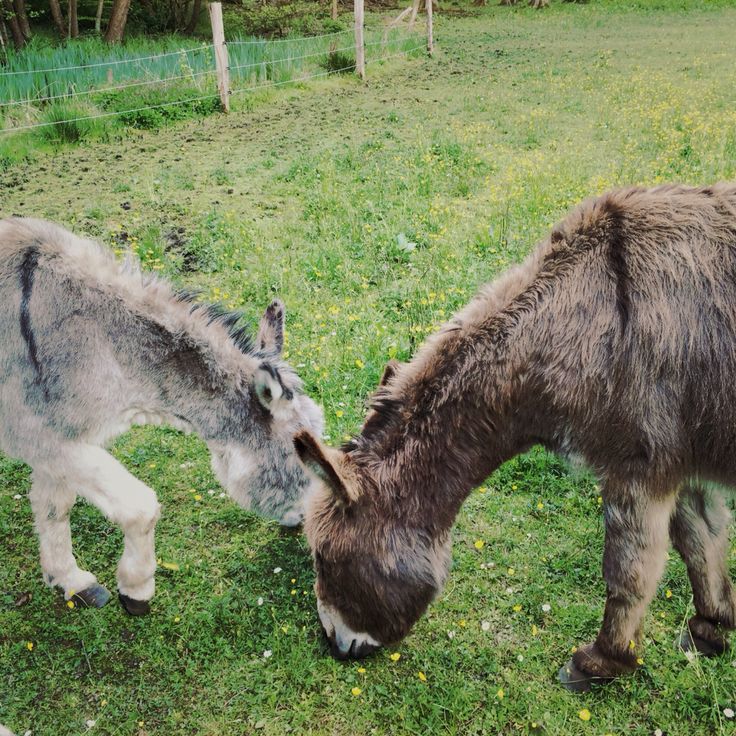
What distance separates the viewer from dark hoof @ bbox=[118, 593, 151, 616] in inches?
133

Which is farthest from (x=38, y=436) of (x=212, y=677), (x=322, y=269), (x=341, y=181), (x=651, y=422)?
(x=341, y=181)

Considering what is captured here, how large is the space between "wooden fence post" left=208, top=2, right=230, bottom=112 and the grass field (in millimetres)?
455

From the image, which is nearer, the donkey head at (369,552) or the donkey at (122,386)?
the donkey head at (369,552)

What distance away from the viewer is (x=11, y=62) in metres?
10.6

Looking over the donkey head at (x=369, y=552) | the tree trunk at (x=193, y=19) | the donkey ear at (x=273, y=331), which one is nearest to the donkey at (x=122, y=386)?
the donkey ear at (x=273, y=331)

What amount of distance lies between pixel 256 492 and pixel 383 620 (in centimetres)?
105

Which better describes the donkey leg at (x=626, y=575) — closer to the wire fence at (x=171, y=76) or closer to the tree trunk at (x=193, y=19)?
the wire fence at (x=171, y=76)

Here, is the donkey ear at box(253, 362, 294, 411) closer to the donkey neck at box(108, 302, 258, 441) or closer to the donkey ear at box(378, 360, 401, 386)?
the donkey neck at box(108, 302, 258, 441)

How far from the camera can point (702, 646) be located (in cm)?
303

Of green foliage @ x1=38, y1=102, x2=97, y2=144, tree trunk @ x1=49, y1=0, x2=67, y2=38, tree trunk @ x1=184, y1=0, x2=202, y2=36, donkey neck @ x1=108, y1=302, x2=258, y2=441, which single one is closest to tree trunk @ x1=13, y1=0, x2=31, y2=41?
tree trunk @ x1=49, y1=0, x2=67, y2=38

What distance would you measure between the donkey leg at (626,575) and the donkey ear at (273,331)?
1884 millimetres

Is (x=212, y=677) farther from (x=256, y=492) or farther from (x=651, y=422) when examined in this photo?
(x=651, y=422)

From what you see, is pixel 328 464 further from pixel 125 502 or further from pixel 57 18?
pixel 57 18

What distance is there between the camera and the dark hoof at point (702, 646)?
3.00 m
